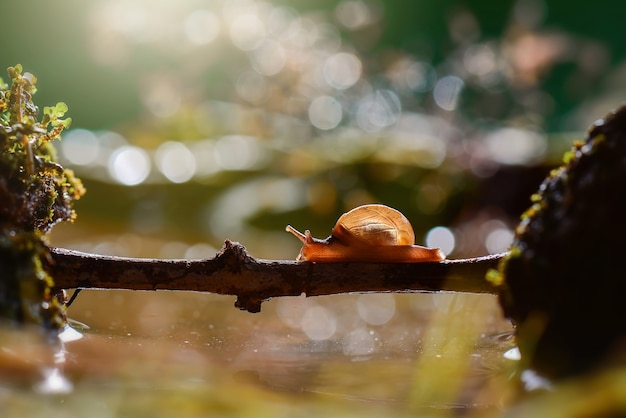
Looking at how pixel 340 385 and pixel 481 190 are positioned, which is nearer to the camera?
pixel 340 385

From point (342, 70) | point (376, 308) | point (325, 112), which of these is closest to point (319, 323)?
point (376, 308)

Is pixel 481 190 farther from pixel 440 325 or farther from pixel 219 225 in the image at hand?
pixel 440 325

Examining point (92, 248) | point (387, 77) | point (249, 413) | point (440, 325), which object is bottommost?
point (249, 413)

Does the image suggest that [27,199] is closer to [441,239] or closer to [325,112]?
[441,239]

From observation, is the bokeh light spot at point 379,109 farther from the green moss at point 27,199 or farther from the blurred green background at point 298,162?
the green moss at point 27,199

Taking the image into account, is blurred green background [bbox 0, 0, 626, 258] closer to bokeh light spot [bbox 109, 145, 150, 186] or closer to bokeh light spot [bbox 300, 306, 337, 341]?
bokeh light spot [bbox 109, 145, 150, 186]

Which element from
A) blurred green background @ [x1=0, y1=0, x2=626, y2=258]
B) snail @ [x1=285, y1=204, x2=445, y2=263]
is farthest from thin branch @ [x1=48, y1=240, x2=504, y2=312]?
blurred green background @ [x1=0, y1=0, x2=626, y2=258]

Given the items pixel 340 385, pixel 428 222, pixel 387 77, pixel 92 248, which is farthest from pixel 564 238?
pixel 387 77
